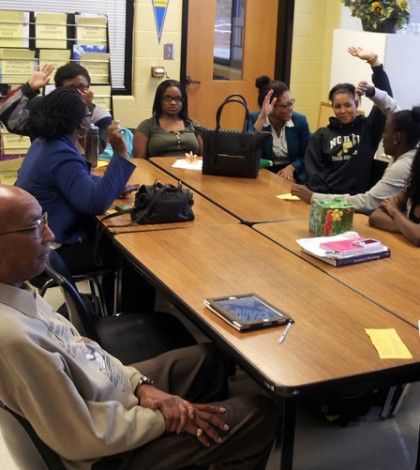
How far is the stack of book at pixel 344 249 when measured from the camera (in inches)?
99.0

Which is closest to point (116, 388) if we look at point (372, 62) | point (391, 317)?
point (391, 317)

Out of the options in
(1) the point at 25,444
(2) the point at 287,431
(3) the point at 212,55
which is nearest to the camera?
(1) the point at 25,444

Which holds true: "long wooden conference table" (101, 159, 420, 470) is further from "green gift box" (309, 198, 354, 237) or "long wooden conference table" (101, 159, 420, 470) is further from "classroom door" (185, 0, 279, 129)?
"classroom door" (185, 0, 279, 129)

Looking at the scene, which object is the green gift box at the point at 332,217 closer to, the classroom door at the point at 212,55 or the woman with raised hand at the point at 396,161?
the woman with raised hand at the point at 396,161

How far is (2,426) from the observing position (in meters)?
1.59

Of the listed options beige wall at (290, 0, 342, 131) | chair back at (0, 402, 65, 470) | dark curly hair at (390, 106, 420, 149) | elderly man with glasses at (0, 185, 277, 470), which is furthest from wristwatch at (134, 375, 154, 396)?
beige wall at (290, 0, 342, 131)

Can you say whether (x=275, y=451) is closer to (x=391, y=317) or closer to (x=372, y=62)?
(x=391, y=317)

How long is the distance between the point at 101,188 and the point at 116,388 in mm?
1452

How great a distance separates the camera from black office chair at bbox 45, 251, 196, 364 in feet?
7.33

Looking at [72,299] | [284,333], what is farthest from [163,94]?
[284,333]

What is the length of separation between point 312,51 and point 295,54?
0.18 meters

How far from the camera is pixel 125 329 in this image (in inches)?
101

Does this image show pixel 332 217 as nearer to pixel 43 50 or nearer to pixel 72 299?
pixel 72 299

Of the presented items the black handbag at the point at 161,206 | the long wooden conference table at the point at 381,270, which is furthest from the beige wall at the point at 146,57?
the long wooden conference table at the point at 381,270
